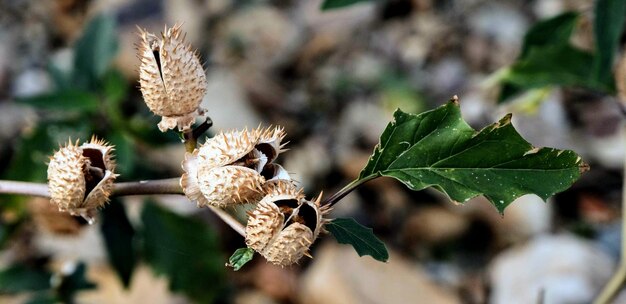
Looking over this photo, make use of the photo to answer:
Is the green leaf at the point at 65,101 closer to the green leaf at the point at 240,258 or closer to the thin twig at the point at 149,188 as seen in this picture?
the thin twig at the point at 149,188

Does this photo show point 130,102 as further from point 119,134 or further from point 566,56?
point 566,56

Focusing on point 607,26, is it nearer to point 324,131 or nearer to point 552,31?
point 552,31

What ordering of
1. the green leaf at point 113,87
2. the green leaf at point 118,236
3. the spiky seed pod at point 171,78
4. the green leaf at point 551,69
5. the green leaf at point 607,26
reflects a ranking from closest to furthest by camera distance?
the spiky seed pod at point 171,78, the green leaf at point 607,26, the green leaf at point 551,69, the green leaf at point 118,236, the green leaf at point 113,87

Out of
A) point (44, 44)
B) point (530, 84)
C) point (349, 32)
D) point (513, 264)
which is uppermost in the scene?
point (349, 32)

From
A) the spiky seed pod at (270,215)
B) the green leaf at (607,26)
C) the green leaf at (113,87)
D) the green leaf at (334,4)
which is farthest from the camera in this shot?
the green leaf at (113,87)

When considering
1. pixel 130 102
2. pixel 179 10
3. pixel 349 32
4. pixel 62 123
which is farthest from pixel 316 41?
pixel 62 123

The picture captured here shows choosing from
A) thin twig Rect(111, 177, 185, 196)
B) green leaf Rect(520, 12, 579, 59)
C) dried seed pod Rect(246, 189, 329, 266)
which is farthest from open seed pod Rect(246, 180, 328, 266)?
green leaf Rect(520, 12, 579, 59)

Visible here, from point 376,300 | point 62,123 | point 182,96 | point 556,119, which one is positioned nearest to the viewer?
point 182,96

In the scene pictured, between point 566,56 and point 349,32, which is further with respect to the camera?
point 349,32

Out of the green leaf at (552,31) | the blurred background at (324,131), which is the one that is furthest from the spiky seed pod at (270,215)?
the green leaf at (552,31)
